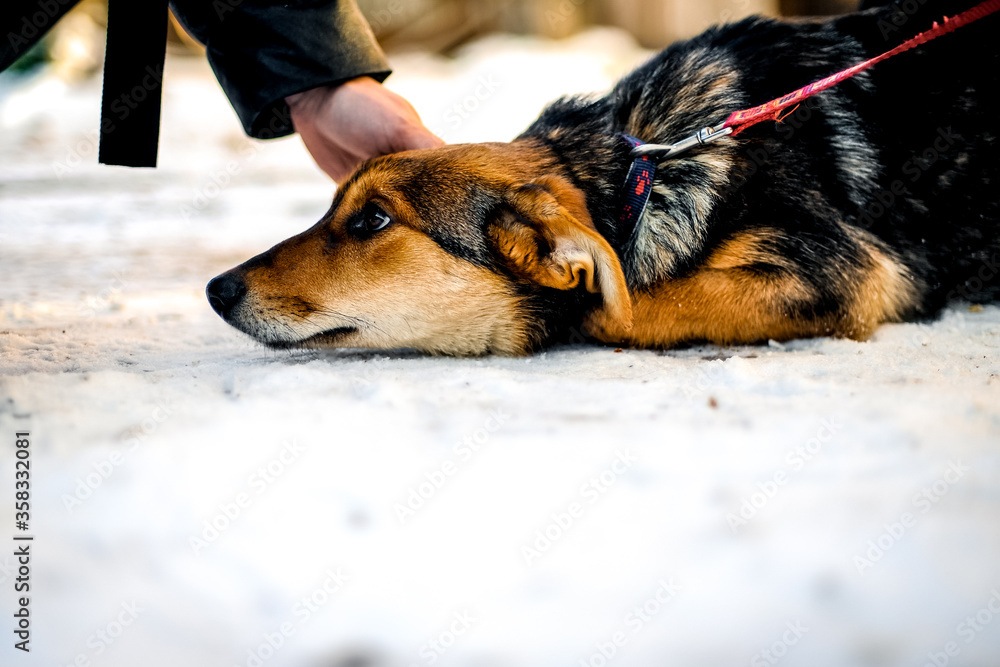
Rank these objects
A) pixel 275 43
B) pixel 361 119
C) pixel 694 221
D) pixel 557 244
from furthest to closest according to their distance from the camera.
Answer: pixel 361 119, pixel 275 43, pixel 694 221, pixel 557 244

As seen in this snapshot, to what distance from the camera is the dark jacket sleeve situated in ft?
9.39

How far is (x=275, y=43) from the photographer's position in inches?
113

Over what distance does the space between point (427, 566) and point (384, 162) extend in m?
1.51

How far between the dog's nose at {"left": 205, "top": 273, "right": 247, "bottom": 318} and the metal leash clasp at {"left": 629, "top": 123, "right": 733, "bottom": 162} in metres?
1.44

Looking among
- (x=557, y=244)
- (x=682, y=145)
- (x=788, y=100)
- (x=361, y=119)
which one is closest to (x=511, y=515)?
(x=557, y=244)

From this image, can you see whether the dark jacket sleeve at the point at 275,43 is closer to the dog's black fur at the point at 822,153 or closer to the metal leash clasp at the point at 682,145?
the dog's black fur at the point at 822,153

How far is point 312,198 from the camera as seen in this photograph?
19.4 feet

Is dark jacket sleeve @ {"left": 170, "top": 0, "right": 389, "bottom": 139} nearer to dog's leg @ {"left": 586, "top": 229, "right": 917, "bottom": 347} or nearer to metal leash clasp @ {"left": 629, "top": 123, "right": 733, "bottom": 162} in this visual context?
metal leash clasp @ {"left": 629, "top": 123, "right": 733, "bottom": 162}

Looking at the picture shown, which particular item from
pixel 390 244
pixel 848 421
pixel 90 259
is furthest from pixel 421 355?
pixel 90 259

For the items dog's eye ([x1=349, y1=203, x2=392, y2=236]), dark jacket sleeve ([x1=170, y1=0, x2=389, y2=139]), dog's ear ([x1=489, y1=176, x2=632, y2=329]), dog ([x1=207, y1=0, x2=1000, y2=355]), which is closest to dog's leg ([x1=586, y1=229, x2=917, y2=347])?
dog ([x1=207, y1=0, x2=1000, y2=355])

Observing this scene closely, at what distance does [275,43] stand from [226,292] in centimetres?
116

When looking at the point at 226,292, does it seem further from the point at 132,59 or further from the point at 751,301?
the point at 751,301

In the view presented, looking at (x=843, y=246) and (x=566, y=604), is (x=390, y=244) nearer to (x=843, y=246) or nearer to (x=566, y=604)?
(x=566, y=604)

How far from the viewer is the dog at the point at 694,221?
2367 mm
